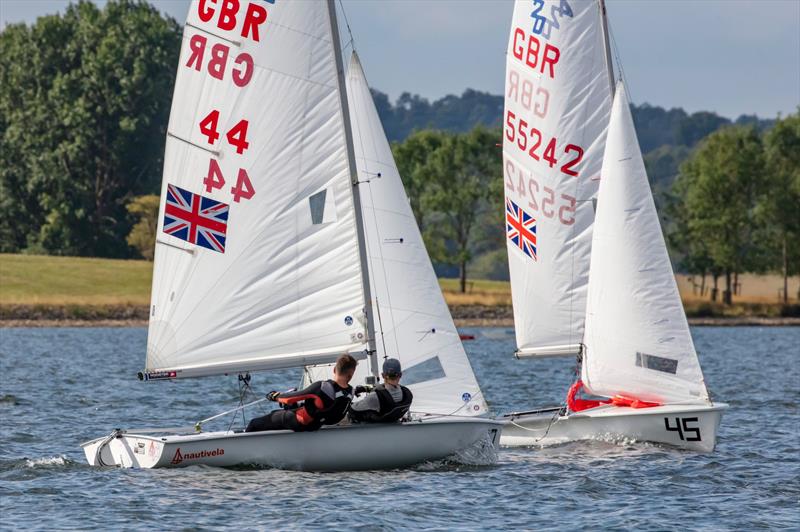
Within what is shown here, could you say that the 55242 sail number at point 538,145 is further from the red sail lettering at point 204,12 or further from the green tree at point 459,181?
the green tree at point 459,181

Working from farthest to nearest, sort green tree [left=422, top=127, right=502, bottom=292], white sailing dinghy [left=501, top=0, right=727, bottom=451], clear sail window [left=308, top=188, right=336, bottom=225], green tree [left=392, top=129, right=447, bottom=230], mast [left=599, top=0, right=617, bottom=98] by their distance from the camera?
1. green tree [left=392, top=129, right=447, bottom=230]
2. green tree [left=422, top=127, right=502, bottom=292]
3. mast [left=599, top=0, right=617, bottom=98]
4. white sailing dinghy [left=501, top=0, right=727, bottom=451]
5. clear sail window [left=308, top=188, right=336, bottom=225]

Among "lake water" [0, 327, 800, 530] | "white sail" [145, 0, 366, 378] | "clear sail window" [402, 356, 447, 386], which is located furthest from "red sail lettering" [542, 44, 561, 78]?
"clear sail window" [402, 356, 447, 386]

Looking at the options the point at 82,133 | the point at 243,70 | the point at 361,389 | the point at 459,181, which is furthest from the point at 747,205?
the point at 361,389

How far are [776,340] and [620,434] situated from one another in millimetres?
46769

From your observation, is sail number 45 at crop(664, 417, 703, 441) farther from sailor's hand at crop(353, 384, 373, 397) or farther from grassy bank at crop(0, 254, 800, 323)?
grassy bank at crop(0, 254, 800, 323)

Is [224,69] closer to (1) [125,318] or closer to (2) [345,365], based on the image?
(2) [345,365]

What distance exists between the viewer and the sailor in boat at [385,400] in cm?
1780

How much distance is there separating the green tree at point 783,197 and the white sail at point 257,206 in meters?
74.6

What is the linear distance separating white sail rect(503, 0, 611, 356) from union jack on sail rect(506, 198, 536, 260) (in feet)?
0.06

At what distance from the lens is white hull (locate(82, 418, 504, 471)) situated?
58.2ft

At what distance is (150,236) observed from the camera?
332 ft

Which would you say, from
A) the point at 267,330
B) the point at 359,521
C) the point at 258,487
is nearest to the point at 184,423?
the point at 267,330

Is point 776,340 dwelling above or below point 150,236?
below

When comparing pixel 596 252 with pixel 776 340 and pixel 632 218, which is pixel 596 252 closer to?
pixel 632 218
